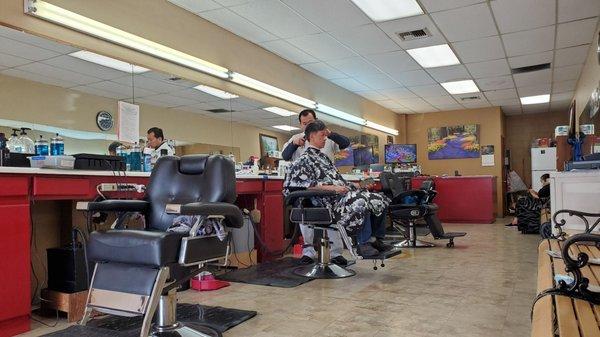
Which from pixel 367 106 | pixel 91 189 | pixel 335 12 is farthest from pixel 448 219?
pixel 91 189

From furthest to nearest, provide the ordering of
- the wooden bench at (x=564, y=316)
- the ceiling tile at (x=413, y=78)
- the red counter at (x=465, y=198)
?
the red counter at (x=465, y=198) < the ceiling tile at (x=413, y=78) < the wooden bench at (x=564, y=316)

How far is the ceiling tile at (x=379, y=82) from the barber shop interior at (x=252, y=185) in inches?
4.4

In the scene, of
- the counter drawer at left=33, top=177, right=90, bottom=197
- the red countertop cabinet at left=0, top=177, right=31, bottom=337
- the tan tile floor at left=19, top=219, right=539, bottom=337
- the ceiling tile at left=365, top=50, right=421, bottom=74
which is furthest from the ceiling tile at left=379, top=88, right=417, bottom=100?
→ the red countertop cabinet at left=0, top=177, right=31, bottom=337

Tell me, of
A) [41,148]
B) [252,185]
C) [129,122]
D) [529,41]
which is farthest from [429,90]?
[41,148]

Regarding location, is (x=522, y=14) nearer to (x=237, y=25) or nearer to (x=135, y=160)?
(x=237, y=25)

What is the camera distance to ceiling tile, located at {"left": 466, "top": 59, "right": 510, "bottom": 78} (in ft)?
22.5

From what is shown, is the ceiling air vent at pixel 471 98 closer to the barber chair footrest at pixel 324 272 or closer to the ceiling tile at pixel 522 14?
the ceiling tile at pixel 522 14

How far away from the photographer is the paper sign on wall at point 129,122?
3.87 meters

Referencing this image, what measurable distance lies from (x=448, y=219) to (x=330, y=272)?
6008mm

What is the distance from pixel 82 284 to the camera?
9.13 feet

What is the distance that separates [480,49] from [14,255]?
19.4ft

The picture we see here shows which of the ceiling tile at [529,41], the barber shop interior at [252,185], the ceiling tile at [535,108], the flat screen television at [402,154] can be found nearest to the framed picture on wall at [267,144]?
the barber shop interior at [252,185]

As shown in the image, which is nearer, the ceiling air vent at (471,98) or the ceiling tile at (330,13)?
the ceiling tile at (330,13)

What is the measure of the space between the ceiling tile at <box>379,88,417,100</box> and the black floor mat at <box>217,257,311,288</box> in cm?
529
